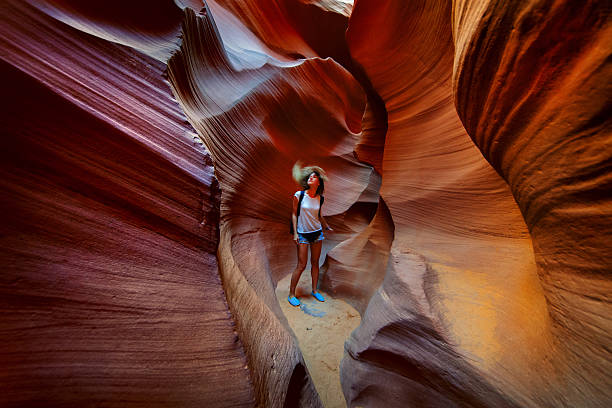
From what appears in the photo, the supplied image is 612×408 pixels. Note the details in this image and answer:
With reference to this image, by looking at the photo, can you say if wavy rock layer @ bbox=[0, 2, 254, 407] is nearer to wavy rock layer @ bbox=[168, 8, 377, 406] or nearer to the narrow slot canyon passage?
wavy rock layer @ bbox=[168, 8, 377, 406]

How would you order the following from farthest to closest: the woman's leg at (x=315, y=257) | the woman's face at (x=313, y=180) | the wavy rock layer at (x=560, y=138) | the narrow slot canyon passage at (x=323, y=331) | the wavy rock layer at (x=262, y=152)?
the woman's leg at (x=315, y=257)
the woman's face at (x=313, y=180)
the narrow slot canyon passage at (x=323, y=331)
the wavy rock layer at (x=262, y=152)
the wavy rock layer at (x=560, y=138)

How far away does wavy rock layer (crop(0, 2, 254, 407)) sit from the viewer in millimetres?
720

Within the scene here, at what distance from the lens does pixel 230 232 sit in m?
2.08

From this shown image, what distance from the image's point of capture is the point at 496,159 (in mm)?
1100

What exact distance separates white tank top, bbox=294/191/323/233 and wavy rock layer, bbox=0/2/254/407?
5.52 feet

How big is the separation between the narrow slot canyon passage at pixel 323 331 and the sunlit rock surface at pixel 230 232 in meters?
0.15

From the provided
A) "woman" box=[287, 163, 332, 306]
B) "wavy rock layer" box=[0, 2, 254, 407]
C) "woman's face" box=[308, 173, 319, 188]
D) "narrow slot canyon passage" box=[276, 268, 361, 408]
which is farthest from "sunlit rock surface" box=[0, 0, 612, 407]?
"woman's face" box=[308, 173, 319, 188]

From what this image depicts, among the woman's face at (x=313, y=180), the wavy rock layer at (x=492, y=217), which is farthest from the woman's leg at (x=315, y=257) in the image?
the wavy rock layer at (x=492, y=217)

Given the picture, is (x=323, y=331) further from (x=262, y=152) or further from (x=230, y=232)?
(x=262, y=152)

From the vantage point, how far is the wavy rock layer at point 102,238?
0.72 m

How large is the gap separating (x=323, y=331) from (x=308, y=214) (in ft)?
4.20

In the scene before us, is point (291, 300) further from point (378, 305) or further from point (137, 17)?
point (137, 17)

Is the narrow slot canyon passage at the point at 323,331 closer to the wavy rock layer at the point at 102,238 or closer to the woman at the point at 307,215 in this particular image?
the woman at the point at 307,215

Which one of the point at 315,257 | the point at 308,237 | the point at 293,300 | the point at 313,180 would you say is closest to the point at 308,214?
the point at 308,237
